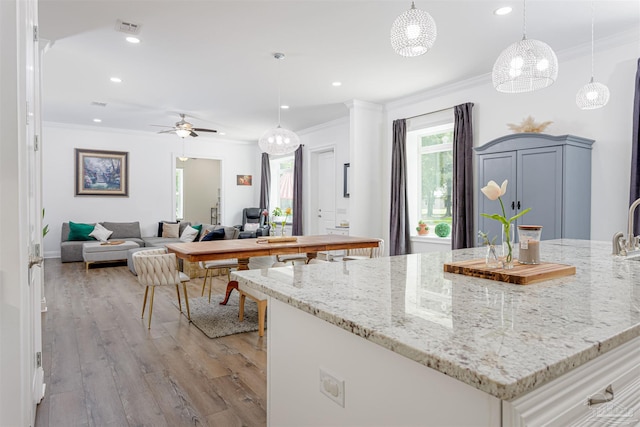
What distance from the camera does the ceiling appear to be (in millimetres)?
3179

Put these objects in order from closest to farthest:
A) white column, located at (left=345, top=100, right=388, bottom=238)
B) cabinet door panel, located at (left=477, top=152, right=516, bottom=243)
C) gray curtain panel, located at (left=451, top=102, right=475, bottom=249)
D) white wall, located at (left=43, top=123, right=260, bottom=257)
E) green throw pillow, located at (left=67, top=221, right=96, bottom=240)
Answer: cabinet door panel, located at (left=477, top=152, right=516, bottom=243), gray curtain panel, located at (left=451, top=102, right=475, bottom=249), white column, located at (left=345, top=100, right=388, bottom=238), green throw pillow, located at (left=67, top=221, right=96, bottom=240), white wall, located at (left=43, top=123, right=260, bottom=257)

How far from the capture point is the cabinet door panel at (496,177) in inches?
156

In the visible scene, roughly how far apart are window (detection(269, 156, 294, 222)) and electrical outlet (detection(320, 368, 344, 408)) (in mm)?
7800

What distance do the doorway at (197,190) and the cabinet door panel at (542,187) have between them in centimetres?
836

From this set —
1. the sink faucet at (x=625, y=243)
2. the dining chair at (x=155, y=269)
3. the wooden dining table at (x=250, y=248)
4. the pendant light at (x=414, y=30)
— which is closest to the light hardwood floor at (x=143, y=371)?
the dining chair at (x=155, y=269)

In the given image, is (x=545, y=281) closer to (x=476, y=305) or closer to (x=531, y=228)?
(x=531, y=228)

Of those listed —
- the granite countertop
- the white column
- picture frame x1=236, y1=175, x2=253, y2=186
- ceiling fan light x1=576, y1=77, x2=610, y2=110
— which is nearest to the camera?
the granite countertop

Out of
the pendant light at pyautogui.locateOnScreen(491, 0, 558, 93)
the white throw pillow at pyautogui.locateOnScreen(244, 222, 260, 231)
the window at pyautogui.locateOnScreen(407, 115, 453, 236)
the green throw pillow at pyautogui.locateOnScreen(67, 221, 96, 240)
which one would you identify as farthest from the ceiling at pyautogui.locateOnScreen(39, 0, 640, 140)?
the white throw pillow at pyautogui.locateOnScreen(244, 222, 260, 231)

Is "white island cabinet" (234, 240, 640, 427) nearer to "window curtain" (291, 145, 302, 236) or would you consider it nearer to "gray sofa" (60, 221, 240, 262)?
"gray sofa" (60, 221, 240, 262)

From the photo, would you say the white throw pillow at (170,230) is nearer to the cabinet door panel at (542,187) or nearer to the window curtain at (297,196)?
the window curtain at (297,196)

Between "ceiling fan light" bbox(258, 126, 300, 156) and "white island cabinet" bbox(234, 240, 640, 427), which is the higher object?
"ceiling fan light" bbox(258, 126, 300, 156)

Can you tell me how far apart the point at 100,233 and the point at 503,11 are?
24.8 feet

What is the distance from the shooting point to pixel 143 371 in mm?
2586

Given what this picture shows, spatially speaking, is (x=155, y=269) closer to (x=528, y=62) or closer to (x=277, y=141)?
(x=277, y=141)
